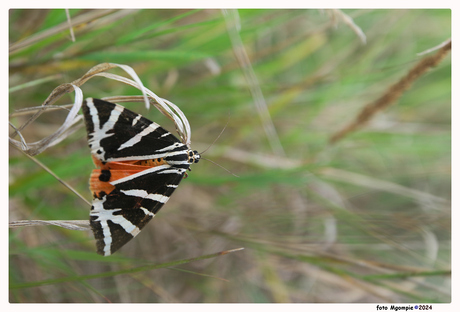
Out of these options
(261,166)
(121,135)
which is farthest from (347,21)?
(261,166)

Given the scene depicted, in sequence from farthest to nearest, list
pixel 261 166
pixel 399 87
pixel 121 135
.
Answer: pixel 261 166, pixel 399 87, pixel 121 135

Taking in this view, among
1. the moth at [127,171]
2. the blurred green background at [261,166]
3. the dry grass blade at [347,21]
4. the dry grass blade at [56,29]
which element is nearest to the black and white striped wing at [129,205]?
the moth at [127,171]

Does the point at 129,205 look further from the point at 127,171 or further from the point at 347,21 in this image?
the point at 347,21

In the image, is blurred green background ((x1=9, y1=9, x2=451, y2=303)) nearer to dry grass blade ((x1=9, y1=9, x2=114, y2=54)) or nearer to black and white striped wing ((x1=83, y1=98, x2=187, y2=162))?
dry grass blade ((x1=9, y1=9, x2=114, y2=54))

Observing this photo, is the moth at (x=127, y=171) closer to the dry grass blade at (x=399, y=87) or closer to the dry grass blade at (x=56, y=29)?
the dry grass blade at (x=56, y=29)

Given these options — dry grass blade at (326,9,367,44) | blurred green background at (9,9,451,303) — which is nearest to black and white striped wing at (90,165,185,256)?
blurred green background at (9,9,451,303)
